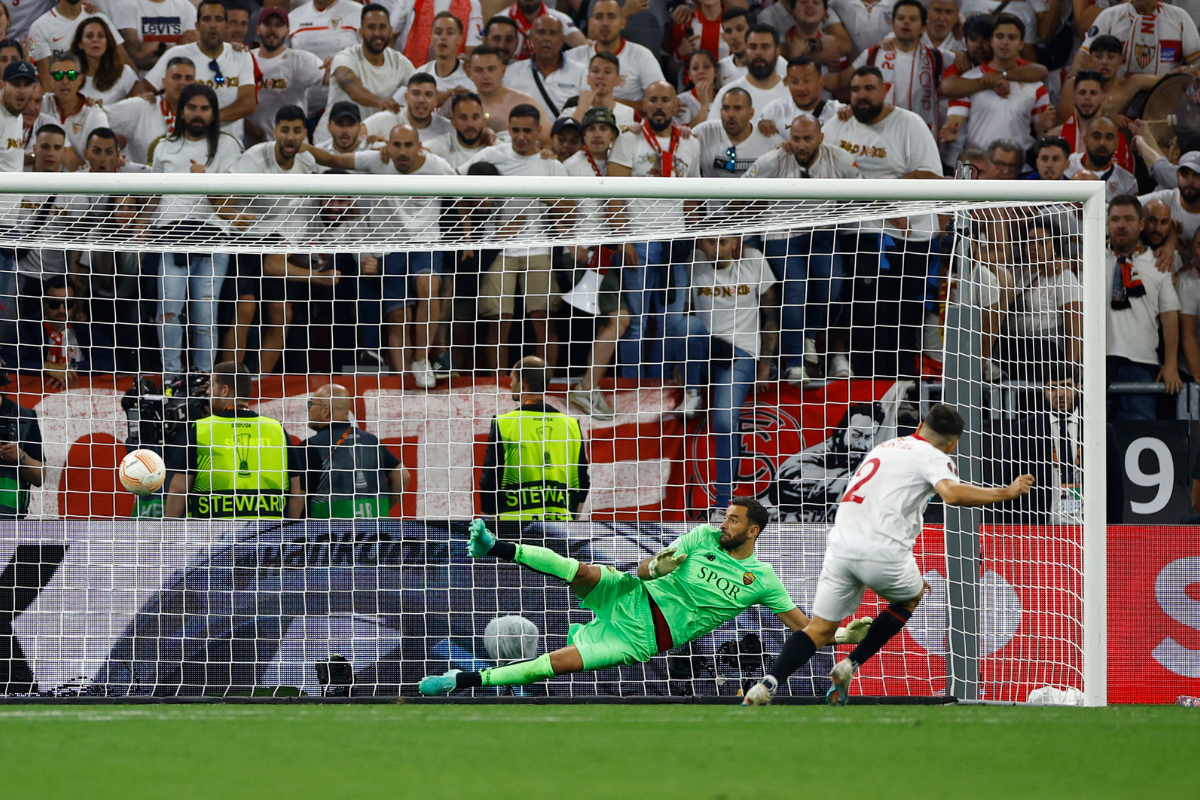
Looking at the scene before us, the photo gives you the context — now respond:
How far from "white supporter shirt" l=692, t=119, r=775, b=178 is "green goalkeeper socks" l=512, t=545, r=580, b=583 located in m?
4.14

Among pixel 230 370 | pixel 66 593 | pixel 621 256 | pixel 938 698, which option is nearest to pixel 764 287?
pixel 621 256

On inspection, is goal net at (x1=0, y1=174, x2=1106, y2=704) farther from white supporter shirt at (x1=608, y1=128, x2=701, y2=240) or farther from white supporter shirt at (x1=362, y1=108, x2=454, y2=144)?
white supporter shirt at (x1=362, y1=108, x2=454, y2=144)

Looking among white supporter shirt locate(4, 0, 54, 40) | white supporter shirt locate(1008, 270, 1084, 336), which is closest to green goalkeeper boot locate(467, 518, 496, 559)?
white supporter shirt locate(1008, 270, 1084, 336)

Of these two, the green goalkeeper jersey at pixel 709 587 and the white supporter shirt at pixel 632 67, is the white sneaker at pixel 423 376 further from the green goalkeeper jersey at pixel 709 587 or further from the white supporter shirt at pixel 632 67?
the white supporter shirt at pixel 632 67

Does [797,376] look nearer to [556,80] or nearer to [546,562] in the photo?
[546,562]

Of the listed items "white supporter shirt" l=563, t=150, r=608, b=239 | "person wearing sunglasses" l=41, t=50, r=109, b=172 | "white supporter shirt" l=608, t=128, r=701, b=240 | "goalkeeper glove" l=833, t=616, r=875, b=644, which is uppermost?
"person wearing sunglasses" l=41, t=50, r=109, b=172

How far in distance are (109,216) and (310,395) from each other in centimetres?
166

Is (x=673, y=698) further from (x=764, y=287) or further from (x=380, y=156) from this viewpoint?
(x=380, y=156)

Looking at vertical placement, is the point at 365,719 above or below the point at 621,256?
below

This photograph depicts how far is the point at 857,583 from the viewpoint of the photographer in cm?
716

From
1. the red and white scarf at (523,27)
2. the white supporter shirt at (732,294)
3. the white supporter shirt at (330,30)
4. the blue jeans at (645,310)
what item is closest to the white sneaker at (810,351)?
the white supporter shirt at (732,294)

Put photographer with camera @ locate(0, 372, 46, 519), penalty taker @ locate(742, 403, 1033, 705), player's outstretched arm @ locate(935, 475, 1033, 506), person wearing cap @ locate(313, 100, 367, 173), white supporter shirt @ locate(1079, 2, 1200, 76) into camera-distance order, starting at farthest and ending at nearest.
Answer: white supporter shirt @ locate(1079, 2, 1200, 76)
person wearing cap @ locate(313, 100, 367, 173)
photographer with camera @ locate(0, 372, 46, 519)
penalty taker @ locate(742, 403, 1033, 705)
player's outstretched arm @ locate(935, 475, 1033, 506)

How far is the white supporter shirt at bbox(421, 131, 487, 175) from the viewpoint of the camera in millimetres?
10169

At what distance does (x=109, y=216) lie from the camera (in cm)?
793
